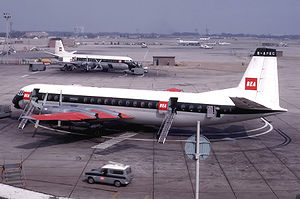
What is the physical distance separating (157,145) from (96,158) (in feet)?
22.2

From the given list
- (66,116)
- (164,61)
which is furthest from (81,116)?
(164,61)

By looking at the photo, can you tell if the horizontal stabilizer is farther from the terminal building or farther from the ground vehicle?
the terminal building

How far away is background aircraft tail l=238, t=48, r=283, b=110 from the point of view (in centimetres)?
3709

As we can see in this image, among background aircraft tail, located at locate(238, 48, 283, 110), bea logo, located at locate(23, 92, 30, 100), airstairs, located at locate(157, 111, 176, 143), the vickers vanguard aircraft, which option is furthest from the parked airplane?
background aircraft tail, located at locate(238, 48, 283, 110)

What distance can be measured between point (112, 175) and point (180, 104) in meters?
13.7

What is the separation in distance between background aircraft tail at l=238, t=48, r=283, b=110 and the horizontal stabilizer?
Answer: 2.87ft

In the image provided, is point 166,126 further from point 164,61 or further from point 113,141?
point 164,61

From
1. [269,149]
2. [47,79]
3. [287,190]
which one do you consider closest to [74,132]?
[269,149]

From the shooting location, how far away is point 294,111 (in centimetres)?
5444

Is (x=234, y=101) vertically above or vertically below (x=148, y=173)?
above

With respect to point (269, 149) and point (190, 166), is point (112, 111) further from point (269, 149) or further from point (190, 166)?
point (269, 149)

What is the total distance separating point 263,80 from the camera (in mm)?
37469

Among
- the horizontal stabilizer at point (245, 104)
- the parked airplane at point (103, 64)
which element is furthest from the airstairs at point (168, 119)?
the parked airplane at point (103, 64)

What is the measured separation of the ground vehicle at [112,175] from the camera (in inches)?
1050
